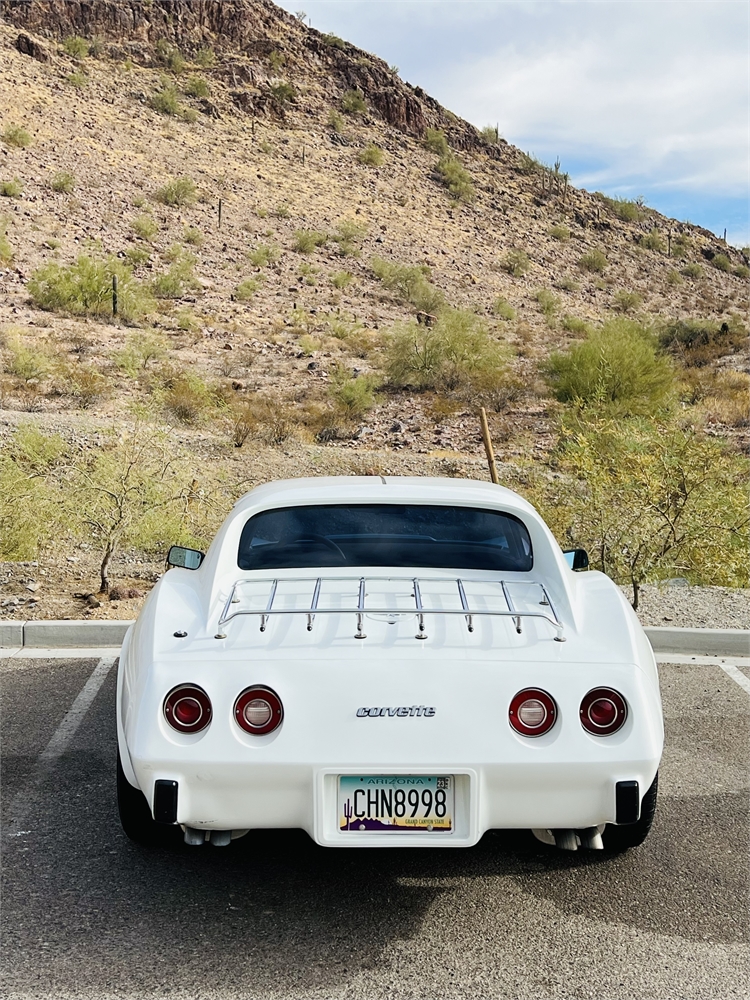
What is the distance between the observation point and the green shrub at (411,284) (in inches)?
1737

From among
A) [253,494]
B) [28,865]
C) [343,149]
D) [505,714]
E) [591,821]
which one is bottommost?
[28,865]

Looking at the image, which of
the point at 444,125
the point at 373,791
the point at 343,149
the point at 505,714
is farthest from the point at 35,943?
the point at 444,125

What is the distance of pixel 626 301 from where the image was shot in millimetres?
54719

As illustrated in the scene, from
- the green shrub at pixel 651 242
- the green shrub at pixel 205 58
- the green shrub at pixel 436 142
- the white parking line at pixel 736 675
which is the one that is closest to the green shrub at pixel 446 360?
the white parking line at pixel 736 675

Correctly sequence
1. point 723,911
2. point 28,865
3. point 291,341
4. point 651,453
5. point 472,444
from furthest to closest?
1. point 291,341
2. point 472,444
3. point 651,453
4. point 28,865
5. point 723,911

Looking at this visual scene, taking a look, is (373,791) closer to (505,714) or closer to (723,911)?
(505,714)

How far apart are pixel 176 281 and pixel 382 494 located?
3550cm

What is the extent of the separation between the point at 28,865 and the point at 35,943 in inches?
25.2

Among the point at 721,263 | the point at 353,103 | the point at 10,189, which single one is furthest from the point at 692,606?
the point at 353,103

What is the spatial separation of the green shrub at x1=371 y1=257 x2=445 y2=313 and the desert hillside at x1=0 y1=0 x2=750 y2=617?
178 millimetres

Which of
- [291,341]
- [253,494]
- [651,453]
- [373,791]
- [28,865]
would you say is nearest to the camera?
[373,791]

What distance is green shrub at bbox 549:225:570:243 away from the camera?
62.6m

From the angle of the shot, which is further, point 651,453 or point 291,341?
point 291,341

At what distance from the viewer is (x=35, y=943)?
11.3ft
